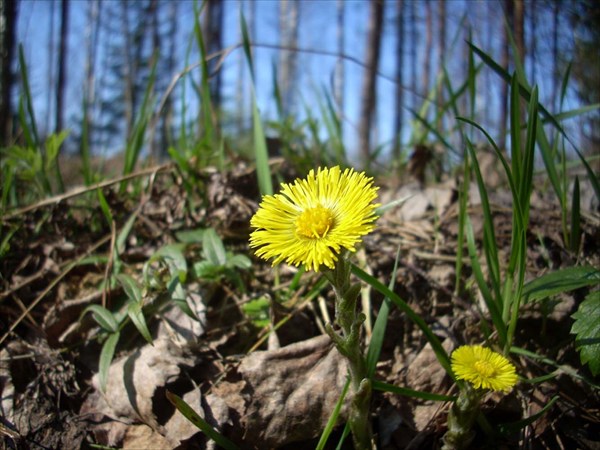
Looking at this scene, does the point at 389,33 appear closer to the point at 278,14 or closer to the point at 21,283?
the point at 278,14

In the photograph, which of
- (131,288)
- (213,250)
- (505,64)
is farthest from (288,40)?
(131,288)

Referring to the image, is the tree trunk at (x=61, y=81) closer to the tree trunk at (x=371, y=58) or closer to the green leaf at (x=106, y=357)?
the green leaf at (x=106, y=357)

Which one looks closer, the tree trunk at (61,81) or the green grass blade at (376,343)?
the green grass blade at (376,343)

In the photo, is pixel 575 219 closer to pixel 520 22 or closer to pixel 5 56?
pixel 520 22

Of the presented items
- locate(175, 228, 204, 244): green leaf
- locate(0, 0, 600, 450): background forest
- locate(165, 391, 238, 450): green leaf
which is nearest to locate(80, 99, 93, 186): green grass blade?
locate(0, 0, 600, 450): background forest

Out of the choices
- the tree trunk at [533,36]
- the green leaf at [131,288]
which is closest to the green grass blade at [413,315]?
the green leaf at [131,288]

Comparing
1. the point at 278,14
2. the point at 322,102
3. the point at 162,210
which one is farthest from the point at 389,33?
the point at 162,210

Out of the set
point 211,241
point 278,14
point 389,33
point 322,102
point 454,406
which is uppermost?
point 278,14
